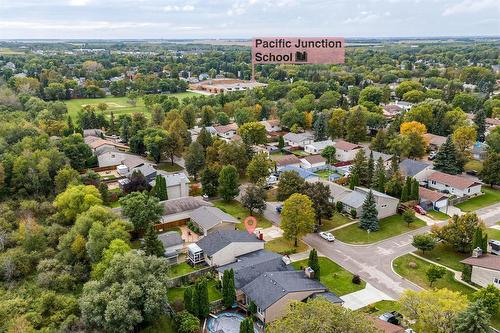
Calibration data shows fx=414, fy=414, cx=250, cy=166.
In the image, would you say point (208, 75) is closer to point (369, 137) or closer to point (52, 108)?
point (52, 108)

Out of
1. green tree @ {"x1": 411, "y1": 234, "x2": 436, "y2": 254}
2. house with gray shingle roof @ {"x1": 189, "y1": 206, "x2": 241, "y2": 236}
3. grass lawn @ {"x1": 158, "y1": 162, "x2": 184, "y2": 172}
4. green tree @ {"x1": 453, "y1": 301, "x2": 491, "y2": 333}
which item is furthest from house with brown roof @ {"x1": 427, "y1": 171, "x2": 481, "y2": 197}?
grass lawn @ {"x1": 158, "y1": 162, "x2": 184, "y2": 172}

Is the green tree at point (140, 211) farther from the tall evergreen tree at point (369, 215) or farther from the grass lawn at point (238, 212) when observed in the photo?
the tall evergreen tree at point (369, 215)

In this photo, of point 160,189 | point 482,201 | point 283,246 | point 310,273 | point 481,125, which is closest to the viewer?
point 310,273

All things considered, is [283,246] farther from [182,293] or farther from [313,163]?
[313,163]

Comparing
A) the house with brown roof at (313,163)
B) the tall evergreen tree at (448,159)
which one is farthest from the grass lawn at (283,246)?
the tall evergreen tree at (448,159)

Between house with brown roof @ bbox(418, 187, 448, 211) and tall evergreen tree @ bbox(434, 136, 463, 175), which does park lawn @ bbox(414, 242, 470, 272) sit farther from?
tall evergreen tree @ bbox(434, 136, 463, 175)

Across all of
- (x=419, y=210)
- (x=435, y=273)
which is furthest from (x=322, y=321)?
(x=419, y=210)
